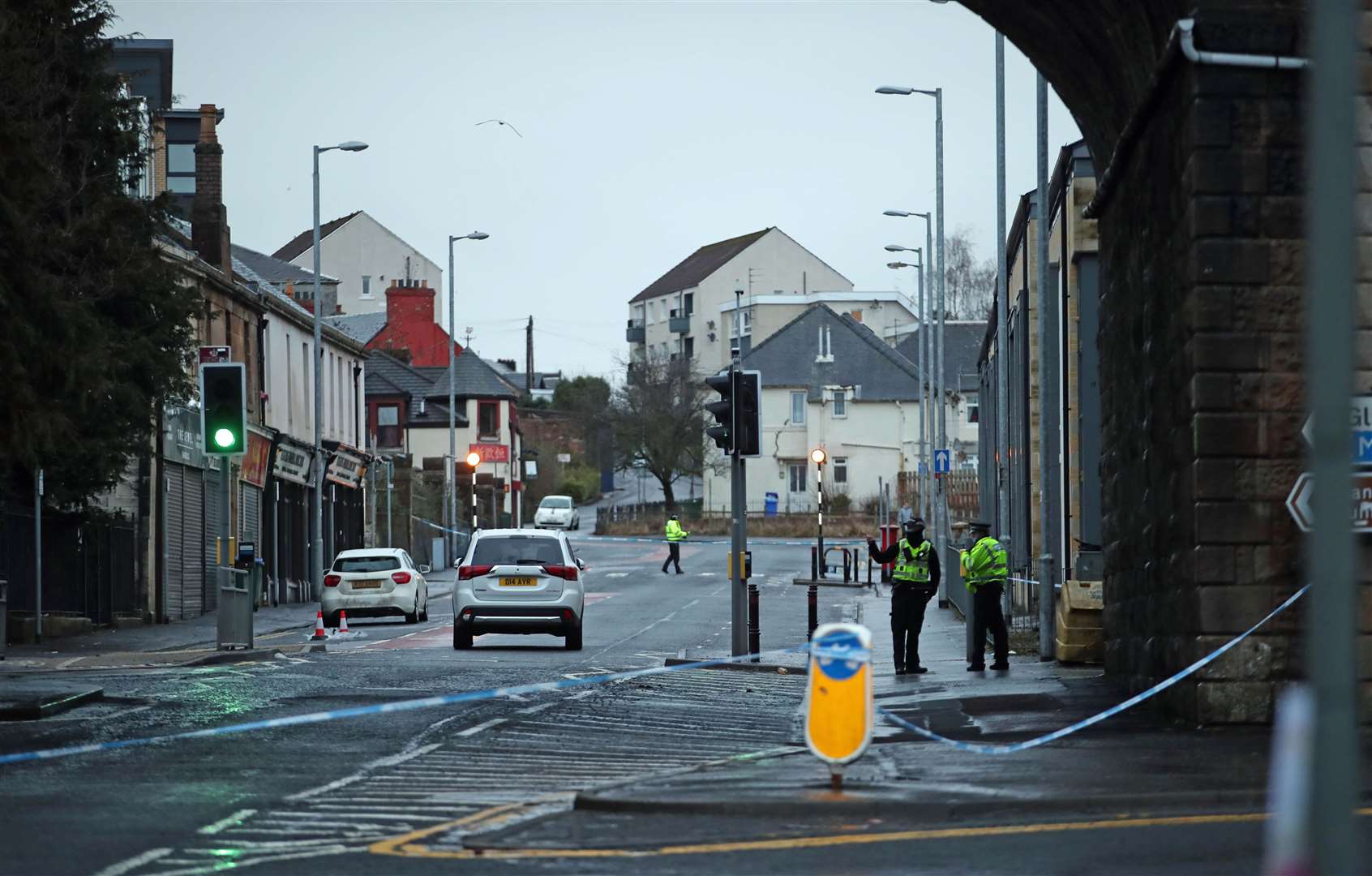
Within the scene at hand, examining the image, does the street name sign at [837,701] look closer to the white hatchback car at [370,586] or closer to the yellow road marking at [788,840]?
the yellow road marking at [788,840]

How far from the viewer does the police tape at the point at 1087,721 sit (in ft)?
44.1

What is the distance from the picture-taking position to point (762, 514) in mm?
98188

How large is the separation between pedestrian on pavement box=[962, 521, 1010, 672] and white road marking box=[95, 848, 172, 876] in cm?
1413

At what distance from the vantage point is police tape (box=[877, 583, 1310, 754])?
13438 millimetres

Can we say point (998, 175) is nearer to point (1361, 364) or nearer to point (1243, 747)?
point (1361, 364)

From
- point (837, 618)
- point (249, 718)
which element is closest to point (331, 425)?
point (837, 618)

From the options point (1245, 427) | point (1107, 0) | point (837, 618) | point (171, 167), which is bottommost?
point (837, 618)

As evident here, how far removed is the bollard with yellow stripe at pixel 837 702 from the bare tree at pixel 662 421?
91.3 m

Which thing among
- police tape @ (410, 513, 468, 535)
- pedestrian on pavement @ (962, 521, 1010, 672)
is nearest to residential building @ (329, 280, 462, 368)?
police tape @ (410, 513, 468, 535)

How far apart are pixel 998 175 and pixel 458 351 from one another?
81.8 m

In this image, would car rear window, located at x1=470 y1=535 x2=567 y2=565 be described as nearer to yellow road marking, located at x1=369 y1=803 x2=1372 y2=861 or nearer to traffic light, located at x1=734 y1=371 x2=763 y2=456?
traffic light, located at x1=734 y1=371 x2=763 y2=456

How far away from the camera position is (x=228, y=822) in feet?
33.6

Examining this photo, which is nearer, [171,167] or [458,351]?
[171,167]

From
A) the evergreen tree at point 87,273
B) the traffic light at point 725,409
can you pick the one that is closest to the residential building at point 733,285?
the evergreen tree at point 87,273
